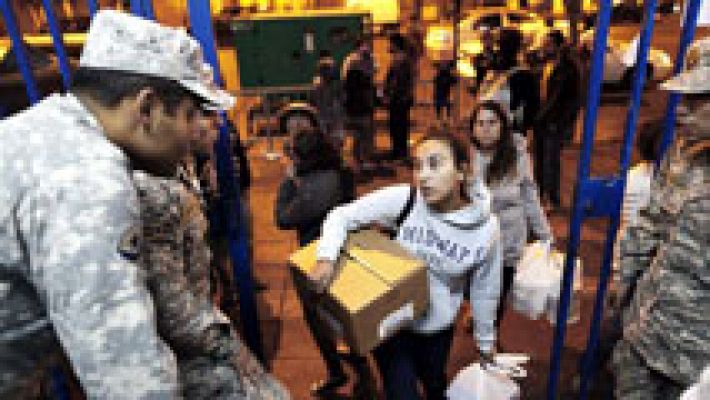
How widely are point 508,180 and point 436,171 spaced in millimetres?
978

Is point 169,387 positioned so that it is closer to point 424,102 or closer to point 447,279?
point 447,279

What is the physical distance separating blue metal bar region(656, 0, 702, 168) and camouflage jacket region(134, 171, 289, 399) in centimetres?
179

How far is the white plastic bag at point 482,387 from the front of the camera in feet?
7.68

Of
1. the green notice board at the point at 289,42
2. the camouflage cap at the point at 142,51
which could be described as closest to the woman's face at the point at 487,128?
the camouflage cap at the point at 142,51

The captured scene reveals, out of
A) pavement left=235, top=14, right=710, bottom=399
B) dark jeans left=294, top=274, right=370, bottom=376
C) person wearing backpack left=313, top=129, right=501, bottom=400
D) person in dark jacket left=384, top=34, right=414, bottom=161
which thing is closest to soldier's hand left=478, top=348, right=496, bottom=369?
person wearing backpack left=313, top=129, right=501, bottom=400

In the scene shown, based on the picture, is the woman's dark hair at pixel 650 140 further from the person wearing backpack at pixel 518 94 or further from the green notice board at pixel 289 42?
the green notice board at pixel 289 42

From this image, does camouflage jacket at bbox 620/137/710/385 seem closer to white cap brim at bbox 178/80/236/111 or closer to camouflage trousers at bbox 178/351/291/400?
camouflage trousers at bbox 178/351/291/400

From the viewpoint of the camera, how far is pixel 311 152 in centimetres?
318

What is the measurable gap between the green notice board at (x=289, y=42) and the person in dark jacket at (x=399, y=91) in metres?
1.68

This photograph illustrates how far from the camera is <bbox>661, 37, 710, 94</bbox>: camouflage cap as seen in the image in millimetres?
1742

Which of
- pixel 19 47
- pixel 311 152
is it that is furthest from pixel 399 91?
pixel 19 47

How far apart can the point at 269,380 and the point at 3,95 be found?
2571 mm

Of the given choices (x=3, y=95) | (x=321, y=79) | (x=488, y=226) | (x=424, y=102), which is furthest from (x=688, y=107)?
(x=424, y=102)

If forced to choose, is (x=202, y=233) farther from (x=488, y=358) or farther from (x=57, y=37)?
(x=488, y=358)
